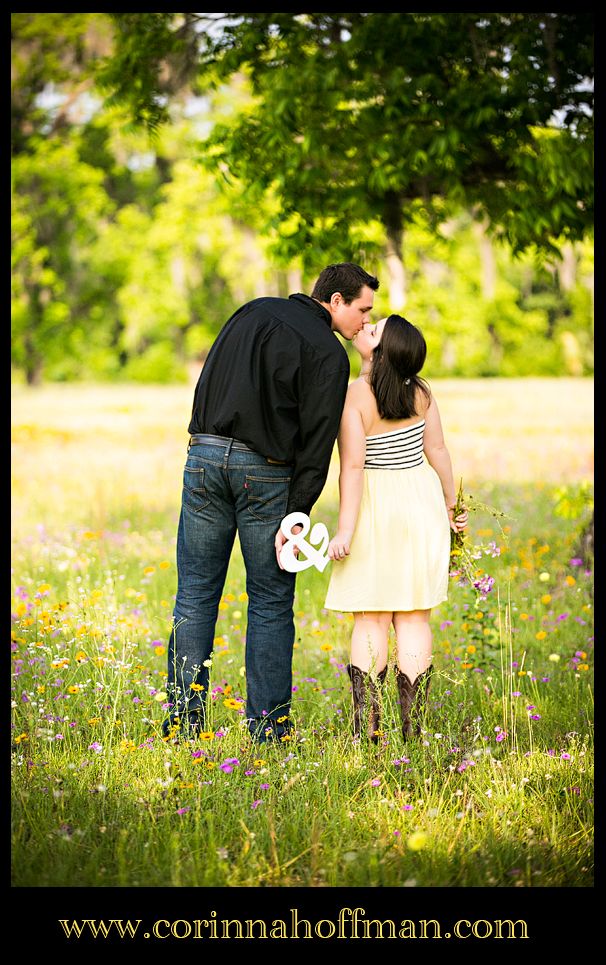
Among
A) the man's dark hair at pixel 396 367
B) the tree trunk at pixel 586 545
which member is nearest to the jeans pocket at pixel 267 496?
the man's dark hair at pixel 396 367

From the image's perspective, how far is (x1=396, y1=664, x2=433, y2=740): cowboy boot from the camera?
4.18 m

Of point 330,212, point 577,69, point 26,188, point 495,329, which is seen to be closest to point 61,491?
point 330,212

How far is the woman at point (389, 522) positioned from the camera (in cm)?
411

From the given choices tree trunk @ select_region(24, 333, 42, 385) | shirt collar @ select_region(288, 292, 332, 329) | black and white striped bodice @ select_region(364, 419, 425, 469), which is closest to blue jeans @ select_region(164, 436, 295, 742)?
black and white striped bodice @ select_region(364, 419, 425, 469)

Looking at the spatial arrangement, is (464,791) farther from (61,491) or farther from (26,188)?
(26,188)

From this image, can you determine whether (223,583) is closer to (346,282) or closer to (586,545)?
(346,282)

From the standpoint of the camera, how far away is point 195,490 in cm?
407

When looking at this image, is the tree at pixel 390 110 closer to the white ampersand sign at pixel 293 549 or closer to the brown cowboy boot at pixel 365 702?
the white ampersand sign at pixel 293 549

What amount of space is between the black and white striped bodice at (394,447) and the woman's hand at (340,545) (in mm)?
346

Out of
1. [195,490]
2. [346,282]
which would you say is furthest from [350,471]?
[346,282]

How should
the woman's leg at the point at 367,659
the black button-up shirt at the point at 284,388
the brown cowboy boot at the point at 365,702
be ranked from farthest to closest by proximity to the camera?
the woman's leg at the point at 367,659 → the brown cowboy boot at the point at 365,702 → the black button-up shirt at the point at 284,388

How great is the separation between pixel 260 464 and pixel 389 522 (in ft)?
2.05

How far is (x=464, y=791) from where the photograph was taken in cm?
361
